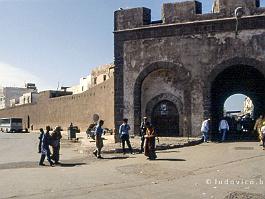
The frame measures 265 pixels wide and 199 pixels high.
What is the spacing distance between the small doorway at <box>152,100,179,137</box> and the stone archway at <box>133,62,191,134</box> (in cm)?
88

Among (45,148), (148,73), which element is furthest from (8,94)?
(45,148)

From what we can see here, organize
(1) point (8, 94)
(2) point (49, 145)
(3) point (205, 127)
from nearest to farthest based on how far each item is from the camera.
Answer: (2) point (49, 145) → (3) point (205, 127) → (1) point (8, 94)

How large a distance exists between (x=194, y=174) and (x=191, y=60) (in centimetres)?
921

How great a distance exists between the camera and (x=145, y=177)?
9.59 m

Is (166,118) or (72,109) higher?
(72,109)

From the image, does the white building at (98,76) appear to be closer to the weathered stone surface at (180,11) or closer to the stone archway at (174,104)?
the stone archway at (174,104)

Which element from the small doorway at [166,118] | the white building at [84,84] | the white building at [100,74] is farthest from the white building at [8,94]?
the small doorway at [166,118]

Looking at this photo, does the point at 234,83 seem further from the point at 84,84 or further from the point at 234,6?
the point at 84,84

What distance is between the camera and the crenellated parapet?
17.5 meters

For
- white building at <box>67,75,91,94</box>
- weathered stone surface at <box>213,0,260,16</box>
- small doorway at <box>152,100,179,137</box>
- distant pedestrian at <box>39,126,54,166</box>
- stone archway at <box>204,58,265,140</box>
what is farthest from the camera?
white building at <box>67,75,91,94</box>

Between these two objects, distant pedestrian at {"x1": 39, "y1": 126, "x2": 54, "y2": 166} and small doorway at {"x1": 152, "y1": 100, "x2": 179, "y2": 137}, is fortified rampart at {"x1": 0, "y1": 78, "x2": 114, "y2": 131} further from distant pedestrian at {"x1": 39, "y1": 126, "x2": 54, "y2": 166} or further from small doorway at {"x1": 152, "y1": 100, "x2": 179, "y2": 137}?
distant pedestrian at {"x1": 39, "y1": 126, "x2": 54, "y2": 166}

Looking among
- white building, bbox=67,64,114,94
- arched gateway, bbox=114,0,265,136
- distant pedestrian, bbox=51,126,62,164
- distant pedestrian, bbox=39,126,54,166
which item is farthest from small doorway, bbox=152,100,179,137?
white building, bbox=67,64,114,94

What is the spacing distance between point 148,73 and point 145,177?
32.4 feet

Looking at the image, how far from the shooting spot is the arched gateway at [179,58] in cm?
1747
